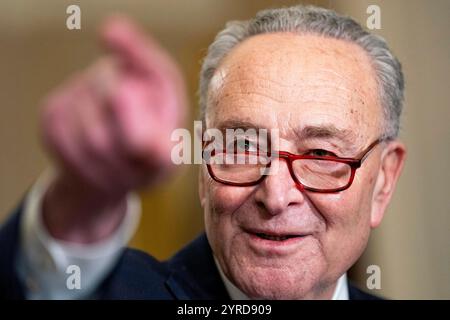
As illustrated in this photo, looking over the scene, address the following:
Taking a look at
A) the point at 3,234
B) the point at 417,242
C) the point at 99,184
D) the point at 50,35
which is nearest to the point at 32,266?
the point at 3,234

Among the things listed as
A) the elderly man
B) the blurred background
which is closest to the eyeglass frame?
the elderly man

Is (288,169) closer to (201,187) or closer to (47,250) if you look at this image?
(201,187)

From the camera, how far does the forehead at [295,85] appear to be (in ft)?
3.12

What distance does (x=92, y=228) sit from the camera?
596 millimetres

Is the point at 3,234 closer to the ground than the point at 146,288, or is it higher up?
higher up

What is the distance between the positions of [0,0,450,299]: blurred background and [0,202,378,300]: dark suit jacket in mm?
55

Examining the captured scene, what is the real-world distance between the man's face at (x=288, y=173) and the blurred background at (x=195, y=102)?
0.10m

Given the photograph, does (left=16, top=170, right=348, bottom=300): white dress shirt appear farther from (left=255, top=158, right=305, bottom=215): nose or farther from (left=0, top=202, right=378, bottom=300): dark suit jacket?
(left=255, top=158, right=305, bottom=215): nose

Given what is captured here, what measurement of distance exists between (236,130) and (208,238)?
0.57 ft

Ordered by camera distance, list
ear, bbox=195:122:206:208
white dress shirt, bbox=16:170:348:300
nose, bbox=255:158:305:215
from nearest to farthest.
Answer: white dress shirt, bbox=16:170:348:300 → nose, bbox=255:158:305:215 → ear, bbox=195:122:206:208

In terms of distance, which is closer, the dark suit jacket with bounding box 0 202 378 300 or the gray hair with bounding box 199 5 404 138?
the dark suit jacket with bounding box 0 202 378 300

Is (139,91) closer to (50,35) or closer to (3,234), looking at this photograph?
(3,234)

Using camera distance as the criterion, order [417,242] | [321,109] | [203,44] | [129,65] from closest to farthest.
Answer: [129,65]
[321,109]
[203,44]
[417,242]

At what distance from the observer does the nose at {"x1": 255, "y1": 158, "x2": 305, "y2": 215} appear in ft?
3.02
